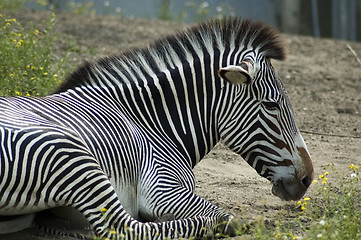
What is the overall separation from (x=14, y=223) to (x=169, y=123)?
148 cm

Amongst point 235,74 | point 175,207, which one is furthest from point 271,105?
point 175,207

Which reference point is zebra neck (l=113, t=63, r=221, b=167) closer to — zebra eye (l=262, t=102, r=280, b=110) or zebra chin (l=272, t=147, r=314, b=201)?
zebra eye (l=262, t=102, r=280, b=110)

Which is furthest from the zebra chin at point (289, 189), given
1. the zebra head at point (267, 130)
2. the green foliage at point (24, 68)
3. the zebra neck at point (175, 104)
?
the green foliage at point (24, 68)

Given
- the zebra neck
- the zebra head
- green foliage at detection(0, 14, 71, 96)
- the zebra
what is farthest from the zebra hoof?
green foliage at detection(0, 14, 71, 96)

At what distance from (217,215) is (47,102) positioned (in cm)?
159

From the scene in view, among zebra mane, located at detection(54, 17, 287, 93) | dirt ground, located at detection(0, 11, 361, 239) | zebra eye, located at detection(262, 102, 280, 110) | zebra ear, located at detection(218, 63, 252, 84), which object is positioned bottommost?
dirt ground, located at detection(0, 11, 361, 239)

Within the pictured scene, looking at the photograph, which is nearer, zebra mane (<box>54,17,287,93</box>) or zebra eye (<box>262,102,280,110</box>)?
zebra eye (<box>262,102,280,110</box>)

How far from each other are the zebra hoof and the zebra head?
5.71ft

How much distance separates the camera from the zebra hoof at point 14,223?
432cm

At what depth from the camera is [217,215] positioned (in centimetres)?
458

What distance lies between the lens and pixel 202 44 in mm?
5164

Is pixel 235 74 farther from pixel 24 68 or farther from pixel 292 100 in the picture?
pixel 292 100

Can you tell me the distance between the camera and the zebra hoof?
432 centimetres

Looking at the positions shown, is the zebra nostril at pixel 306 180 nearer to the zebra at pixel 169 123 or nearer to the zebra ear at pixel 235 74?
the zebra at pixel 169 123
